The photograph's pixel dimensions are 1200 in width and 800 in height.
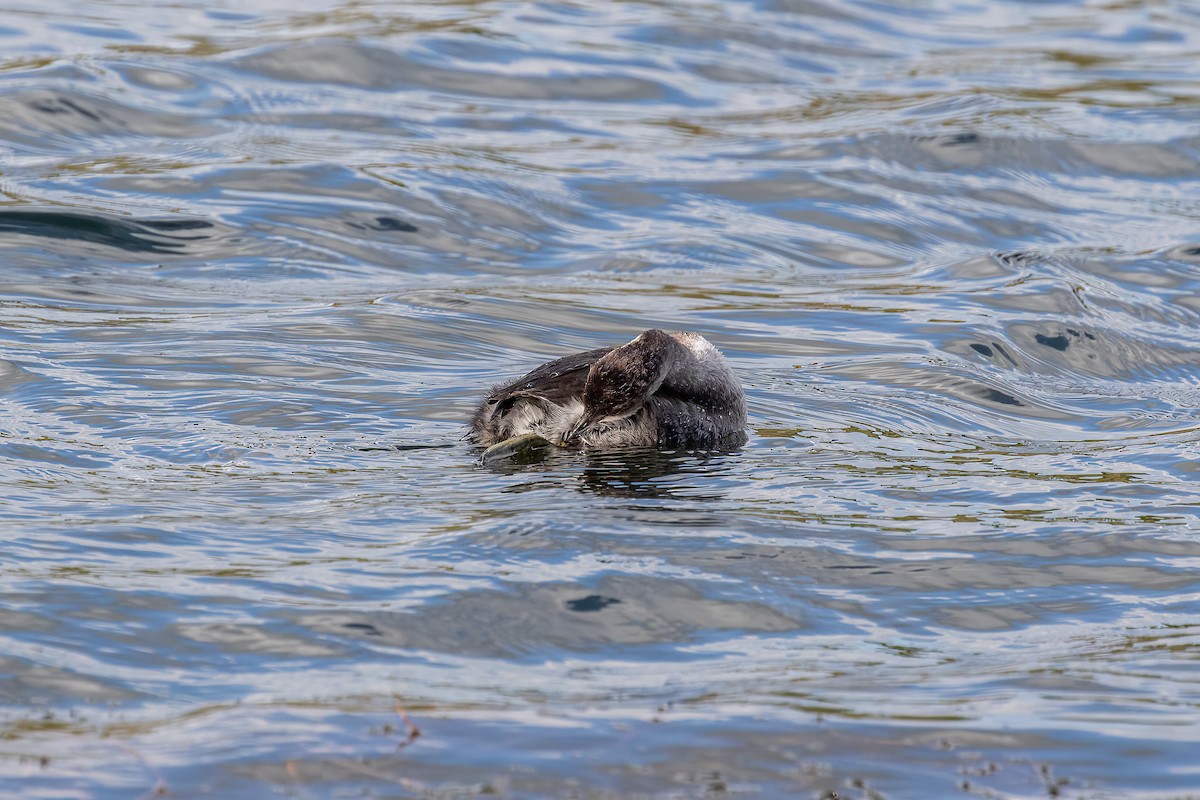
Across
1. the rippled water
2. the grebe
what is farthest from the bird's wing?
the rippled water

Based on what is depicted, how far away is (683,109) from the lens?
1839cm

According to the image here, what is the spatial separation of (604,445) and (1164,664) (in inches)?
126

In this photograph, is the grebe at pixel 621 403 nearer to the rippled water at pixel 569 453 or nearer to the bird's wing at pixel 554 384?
the bird's wing at pixel 554 384

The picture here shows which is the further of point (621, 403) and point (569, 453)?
point (569, 453)

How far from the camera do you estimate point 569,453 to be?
7.93m

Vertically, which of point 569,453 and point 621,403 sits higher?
point 621,403

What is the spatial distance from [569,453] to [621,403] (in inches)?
14.8

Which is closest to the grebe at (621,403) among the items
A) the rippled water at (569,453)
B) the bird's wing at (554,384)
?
the bird's wing at (554,384)

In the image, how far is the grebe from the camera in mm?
7777

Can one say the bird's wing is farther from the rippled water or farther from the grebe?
the rippled water

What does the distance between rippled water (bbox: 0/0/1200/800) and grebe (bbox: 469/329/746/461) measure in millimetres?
232

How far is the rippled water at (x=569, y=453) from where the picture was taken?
473 cm

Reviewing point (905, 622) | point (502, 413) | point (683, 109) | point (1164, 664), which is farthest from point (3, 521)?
point (683, 109)

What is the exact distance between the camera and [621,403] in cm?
780
